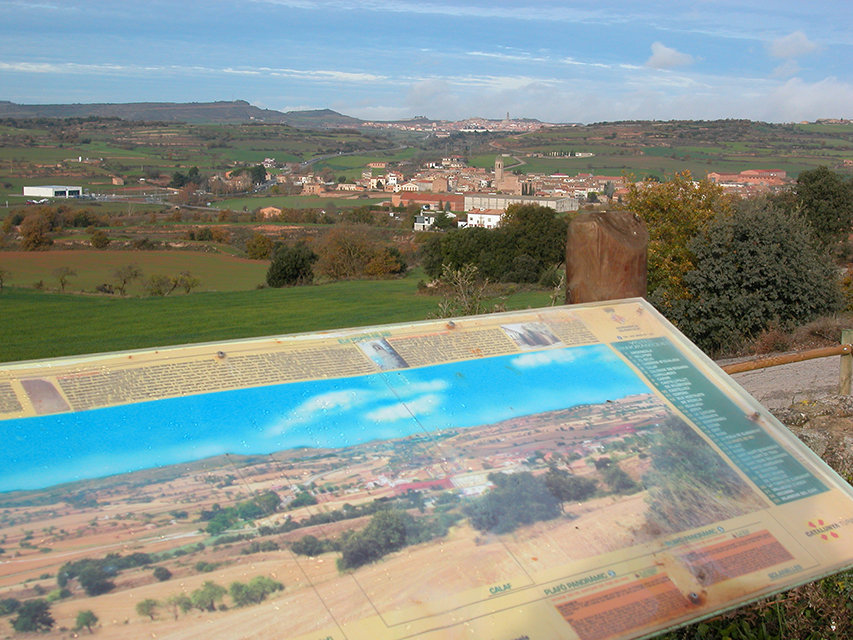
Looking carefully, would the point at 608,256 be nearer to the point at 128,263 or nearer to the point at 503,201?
the point at 128,263

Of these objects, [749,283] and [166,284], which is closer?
[749,283]

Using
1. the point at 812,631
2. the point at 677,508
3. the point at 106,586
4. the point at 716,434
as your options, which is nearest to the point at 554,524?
the point at 677,508

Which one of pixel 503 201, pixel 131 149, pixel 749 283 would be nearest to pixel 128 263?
pixel 749 283

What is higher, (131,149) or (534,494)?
(131,149)

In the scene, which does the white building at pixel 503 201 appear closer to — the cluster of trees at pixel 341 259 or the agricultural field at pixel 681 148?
the agricultural field at pixel 681 148

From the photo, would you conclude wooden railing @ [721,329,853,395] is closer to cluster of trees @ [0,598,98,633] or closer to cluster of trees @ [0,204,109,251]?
cluster of trees @ [0,598,98,633]

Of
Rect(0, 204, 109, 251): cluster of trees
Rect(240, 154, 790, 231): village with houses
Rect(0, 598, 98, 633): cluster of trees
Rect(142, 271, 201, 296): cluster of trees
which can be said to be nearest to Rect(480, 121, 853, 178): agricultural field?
Rect(240, 154, 790, 231): village with houses

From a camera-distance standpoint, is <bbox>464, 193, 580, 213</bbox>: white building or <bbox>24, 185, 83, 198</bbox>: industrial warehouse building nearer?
<bbox>24, 185, 83, 198</bbox>: industrial warehouse building
